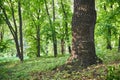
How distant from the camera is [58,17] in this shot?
3100 centimetres

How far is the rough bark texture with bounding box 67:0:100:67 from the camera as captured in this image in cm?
1020

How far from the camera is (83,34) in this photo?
404 inches

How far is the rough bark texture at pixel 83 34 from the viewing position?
33.4 feet

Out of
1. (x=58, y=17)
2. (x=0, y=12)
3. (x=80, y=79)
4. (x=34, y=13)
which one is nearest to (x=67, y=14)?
(x=58, y=17)

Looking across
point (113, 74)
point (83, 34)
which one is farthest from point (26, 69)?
point (113, 74)

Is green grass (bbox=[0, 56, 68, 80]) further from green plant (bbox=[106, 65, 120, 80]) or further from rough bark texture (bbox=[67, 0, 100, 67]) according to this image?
green plant (bbox=[106, 65, 120, 80])

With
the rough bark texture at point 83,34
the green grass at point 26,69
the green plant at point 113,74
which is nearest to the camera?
the green plant at point 113,74

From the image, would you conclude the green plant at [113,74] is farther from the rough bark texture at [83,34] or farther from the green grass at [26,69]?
the green grass at [26,69]

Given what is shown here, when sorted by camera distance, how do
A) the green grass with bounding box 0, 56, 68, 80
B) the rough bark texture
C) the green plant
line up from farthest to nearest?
the green grass with bounding box 0, 56, 68, 80 → the rough bark texture → the green plant

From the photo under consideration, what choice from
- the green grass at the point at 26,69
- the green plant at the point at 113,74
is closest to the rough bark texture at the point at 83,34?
the green grass at the point at 26,69

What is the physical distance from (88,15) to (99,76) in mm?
3029

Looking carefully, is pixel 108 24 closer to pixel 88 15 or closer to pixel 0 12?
pixel 88 15

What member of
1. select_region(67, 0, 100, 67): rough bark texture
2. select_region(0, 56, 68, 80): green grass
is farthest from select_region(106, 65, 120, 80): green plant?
select_region(0, 56, 68, 80): green grass

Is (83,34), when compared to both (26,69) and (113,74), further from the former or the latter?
(26,69)
